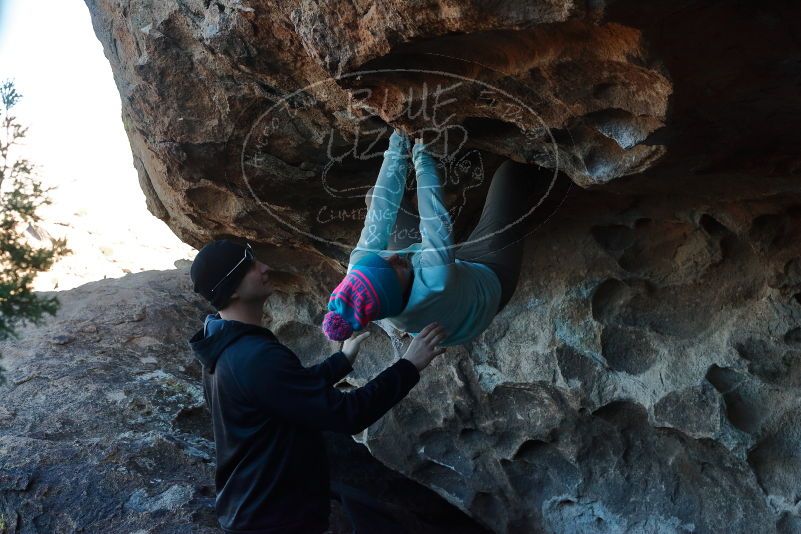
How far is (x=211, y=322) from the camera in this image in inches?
96.3

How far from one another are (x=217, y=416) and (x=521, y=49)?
4.33 feet

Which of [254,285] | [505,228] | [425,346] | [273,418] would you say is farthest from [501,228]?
[273,418]

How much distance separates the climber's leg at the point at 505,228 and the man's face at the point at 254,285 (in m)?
0.69

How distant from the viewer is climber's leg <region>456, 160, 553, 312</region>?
110 inches

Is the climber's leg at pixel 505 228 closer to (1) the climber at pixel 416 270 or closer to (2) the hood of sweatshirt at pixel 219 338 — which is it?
(1) the climber at pixel 416 270

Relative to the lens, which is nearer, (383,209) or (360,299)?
(360,299)

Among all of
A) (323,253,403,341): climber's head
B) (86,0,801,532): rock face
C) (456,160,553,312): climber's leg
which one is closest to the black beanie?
(323,253,403,341): climber's head

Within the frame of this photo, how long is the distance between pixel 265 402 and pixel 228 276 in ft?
1.26

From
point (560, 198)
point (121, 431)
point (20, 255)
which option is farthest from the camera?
point (121, 431)

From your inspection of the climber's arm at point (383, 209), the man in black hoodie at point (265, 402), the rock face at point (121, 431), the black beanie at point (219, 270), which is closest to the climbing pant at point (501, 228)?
the climber's arm at point (383, 209)

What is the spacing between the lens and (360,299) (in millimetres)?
2365

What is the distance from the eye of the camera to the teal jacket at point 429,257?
8.13 ft

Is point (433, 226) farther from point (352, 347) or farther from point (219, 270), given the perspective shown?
point (219, 270)

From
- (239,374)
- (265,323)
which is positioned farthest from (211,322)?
(265,323)
